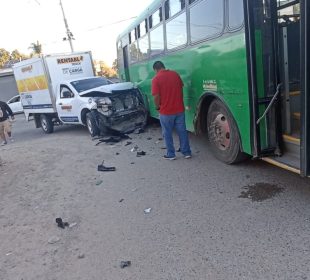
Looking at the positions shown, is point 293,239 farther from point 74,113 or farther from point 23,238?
point 74,113

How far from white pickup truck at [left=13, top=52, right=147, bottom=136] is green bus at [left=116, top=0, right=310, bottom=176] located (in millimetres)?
4174

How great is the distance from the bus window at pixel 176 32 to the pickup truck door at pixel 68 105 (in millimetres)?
4860

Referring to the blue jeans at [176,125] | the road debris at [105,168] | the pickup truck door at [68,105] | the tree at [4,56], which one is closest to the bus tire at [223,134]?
the blue jeans at [176,125]

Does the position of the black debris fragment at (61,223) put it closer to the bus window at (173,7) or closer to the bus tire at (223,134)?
the bus tire at (223,134)

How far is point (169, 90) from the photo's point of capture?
7.39 m

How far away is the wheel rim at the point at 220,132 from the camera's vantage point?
652 centimetres

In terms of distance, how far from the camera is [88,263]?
4098 mm

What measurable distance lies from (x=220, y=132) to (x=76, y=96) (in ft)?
23.2

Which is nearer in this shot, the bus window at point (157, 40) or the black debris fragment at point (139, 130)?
the bus window at point (157, 40)

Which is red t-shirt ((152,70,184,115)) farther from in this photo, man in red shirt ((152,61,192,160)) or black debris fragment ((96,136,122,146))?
black debris fragment ((96,136,122,146))

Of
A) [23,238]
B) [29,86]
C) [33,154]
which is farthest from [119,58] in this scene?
[23,238]

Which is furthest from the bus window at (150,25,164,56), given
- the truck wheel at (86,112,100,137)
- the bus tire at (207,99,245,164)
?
the bus tire at (207,99,245,164)

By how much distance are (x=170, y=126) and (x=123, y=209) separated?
2569 millimetres

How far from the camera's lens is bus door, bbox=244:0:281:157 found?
494 cm
